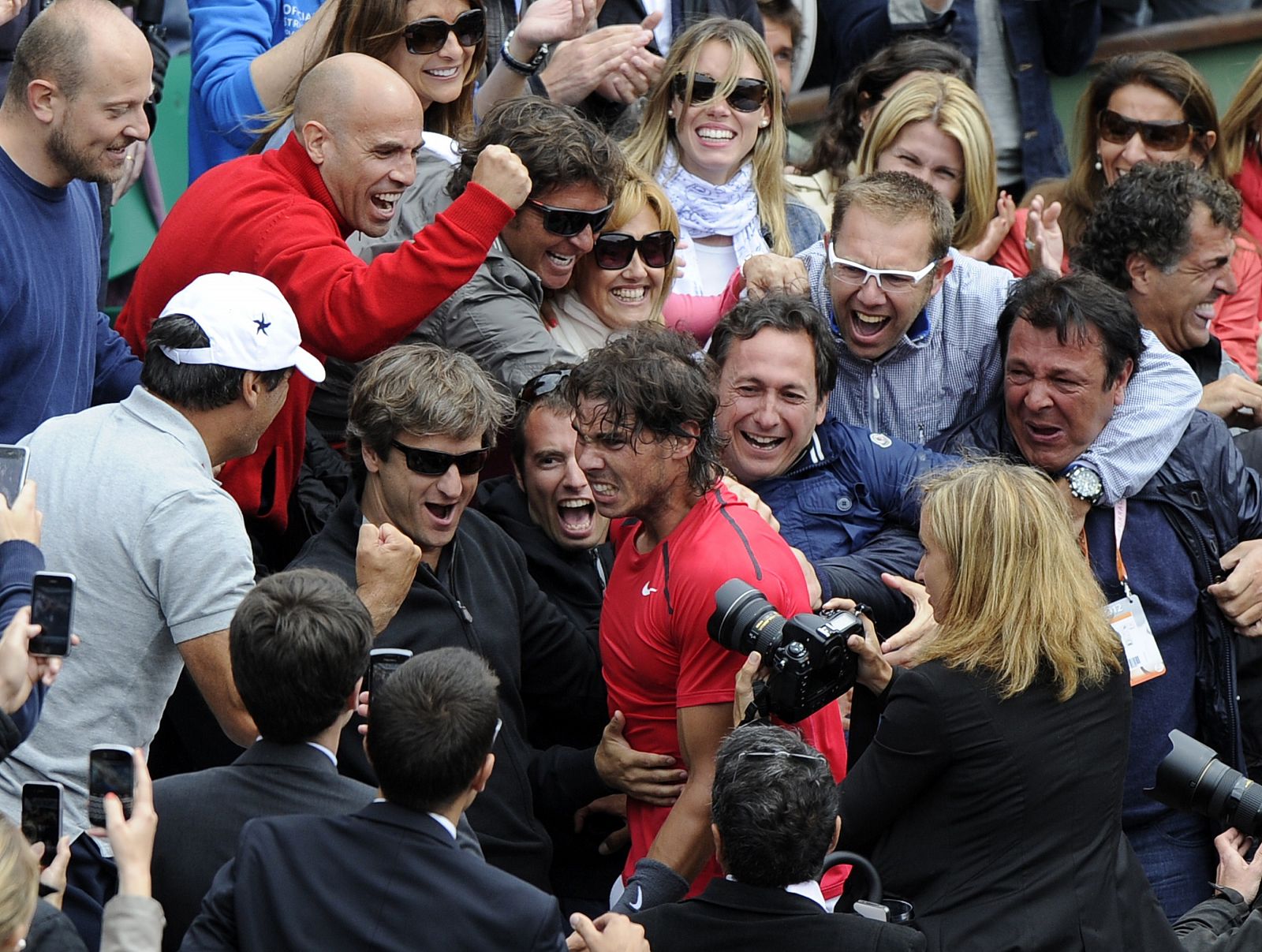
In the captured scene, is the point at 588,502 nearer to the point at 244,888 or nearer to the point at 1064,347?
the point at 1064,347

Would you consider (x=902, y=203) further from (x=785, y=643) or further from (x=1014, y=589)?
(x=785, y=643)

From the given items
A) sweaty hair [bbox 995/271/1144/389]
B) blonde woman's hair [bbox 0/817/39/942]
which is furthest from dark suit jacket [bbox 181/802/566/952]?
sweaty hair [bbox 995/271/1144/389]

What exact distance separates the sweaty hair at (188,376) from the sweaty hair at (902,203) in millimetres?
A: 2100

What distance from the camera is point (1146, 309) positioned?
547cm

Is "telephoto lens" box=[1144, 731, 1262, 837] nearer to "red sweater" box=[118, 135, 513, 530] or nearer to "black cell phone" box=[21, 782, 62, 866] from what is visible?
"red sweater" box=[118, 135, 513, 530]

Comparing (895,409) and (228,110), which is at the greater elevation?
(228,110)

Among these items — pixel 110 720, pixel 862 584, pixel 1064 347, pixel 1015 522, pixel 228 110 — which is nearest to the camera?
pixel 110 720

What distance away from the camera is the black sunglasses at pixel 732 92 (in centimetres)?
553

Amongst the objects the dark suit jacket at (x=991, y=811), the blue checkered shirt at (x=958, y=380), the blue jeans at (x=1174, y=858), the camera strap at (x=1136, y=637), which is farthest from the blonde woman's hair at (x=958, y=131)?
the dark suit jacket at (x=991, y=811)

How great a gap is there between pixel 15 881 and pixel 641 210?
9.69 feet

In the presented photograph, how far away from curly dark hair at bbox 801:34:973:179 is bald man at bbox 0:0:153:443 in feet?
9.71

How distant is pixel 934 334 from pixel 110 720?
2694mm

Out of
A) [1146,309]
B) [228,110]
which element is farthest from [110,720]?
[1146,309]

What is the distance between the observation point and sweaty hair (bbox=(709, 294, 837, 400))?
459 cm
